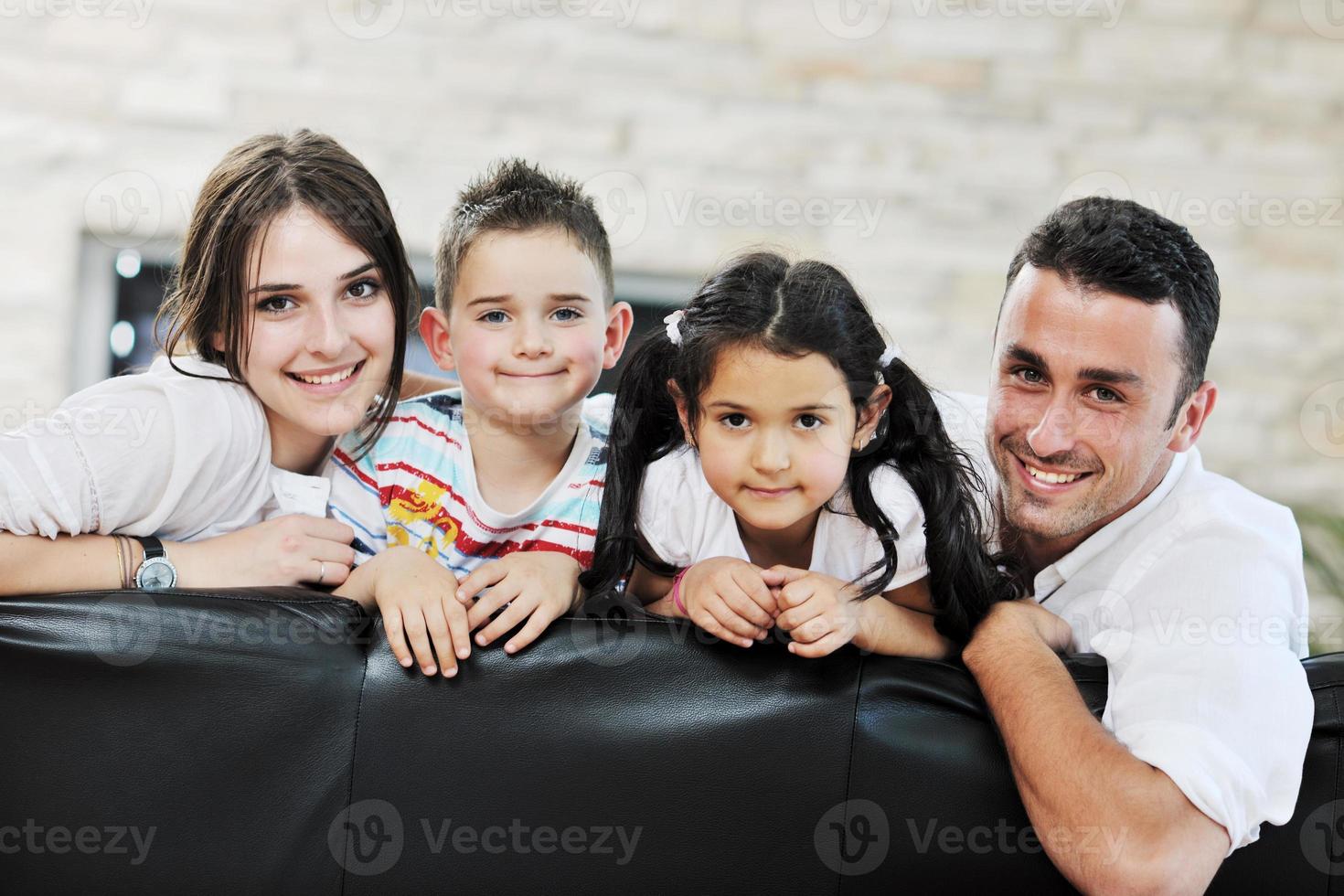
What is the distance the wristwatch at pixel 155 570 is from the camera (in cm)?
135

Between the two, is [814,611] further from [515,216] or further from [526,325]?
[515,216]

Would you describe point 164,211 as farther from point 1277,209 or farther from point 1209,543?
point 1277,209

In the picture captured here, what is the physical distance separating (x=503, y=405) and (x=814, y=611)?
21.9 inches

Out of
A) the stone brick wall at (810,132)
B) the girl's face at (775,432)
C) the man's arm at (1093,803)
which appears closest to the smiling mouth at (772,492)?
the girl's face at (775,432)

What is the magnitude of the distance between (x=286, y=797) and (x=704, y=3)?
2.75m

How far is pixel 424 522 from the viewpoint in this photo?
63.5 inches

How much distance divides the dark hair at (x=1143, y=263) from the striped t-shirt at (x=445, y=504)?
67 cm

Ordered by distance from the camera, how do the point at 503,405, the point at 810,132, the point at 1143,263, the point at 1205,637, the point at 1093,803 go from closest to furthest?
the point at 1093,803 < the point at 1205,637 < the point at 1143,263 < the point at 503,405 < the point at 810,132

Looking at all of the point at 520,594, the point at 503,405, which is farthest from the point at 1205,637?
the point at 503,405

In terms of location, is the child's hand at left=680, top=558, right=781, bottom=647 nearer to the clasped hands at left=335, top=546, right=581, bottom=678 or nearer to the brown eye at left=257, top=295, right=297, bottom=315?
the clasped hands at left=335, top=546, right=581, bottom=678

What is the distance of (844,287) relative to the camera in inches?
57.1

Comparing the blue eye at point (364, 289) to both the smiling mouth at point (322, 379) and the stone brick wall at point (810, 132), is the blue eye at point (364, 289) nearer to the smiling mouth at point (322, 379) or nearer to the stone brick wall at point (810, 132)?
the smiling mouth at point (322, 379)

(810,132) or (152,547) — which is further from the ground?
(810,132)

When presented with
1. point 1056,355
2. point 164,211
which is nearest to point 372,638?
point 1056,355
